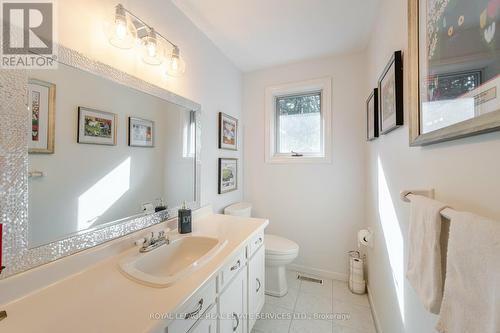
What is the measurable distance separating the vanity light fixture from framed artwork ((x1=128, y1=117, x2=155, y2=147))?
0.38 meters

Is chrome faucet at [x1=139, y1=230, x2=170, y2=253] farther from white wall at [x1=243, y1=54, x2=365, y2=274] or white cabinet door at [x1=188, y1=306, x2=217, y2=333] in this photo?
white wall at [x1=243, y1=54, x2=365, y2=274]

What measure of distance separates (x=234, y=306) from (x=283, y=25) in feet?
6.95

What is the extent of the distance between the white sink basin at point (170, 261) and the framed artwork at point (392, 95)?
1157 mm

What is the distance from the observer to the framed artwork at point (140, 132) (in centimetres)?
120

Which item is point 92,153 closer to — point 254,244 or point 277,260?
point 254,244

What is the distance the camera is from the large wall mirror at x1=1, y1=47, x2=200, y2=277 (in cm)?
80

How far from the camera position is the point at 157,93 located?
1.35 metres

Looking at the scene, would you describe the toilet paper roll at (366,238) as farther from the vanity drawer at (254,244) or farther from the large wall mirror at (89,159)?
the large wall mirror at (89,159)

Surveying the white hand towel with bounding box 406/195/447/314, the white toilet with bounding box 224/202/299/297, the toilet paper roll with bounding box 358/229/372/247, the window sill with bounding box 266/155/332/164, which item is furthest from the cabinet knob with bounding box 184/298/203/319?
the window sill with bounding box 266/155/332/164

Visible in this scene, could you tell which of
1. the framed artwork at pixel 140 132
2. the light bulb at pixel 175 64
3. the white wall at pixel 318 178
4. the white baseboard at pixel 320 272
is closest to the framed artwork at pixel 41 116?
the framed artwork at pixel 140 132

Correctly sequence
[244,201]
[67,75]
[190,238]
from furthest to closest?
[244,201] < [190,238] < [67,75]

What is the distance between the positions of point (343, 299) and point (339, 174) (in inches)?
47.2

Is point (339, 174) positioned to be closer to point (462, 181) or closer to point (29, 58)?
point (462, 181)

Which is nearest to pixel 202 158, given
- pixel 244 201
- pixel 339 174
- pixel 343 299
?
pixel 244 201
